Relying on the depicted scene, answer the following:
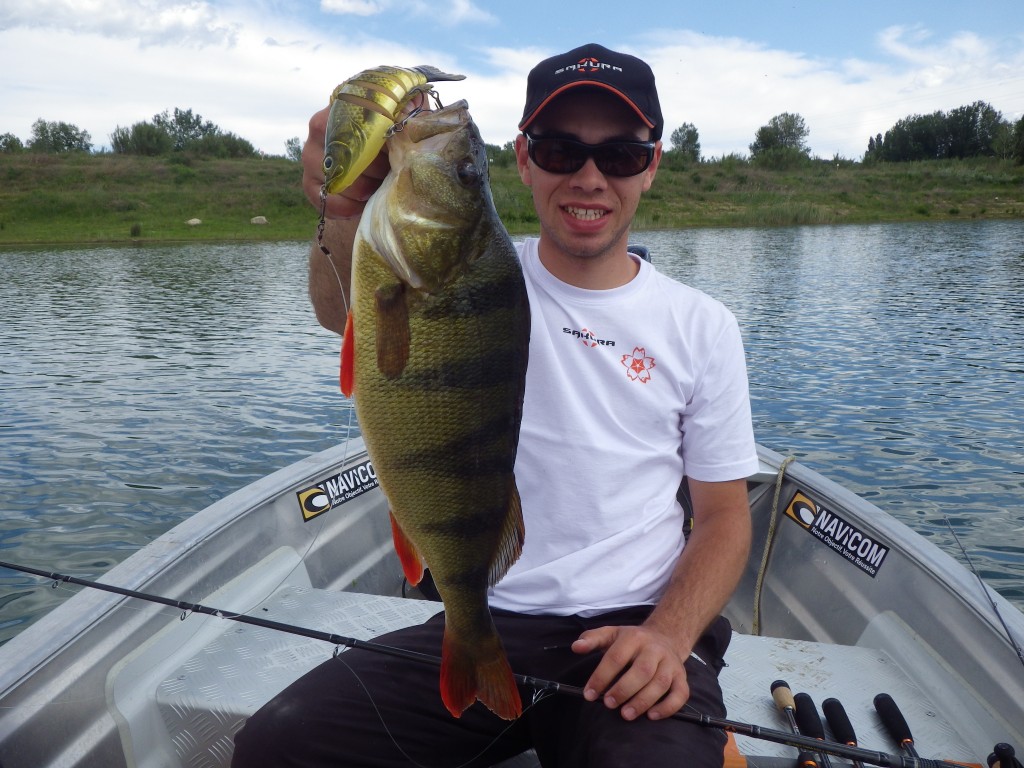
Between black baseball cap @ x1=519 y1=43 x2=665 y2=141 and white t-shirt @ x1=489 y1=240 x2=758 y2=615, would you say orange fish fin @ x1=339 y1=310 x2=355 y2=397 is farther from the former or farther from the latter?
black baseball cap @ x1=519 y1=43 x2=665 y2=141

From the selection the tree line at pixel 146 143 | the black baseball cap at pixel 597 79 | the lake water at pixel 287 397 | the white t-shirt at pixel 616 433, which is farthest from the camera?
the tree line at pixel 146 143

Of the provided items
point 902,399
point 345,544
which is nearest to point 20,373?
point 345,544

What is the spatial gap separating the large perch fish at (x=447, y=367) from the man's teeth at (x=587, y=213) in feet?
2.48

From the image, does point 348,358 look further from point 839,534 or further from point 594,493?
point 839,534

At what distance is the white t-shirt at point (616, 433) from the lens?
7.90 ft

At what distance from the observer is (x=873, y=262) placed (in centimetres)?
2616

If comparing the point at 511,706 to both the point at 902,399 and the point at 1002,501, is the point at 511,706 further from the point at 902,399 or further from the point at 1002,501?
the point at 902,399

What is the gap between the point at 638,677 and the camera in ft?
6.59

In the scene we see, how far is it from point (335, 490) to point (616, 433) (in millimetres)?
2395

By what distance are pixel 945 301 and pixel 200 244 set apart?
31.2m

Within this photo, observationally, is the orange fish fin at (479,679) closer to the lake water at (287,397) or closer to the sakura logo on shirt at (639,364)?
the sakura logo on shirt at (639,364)

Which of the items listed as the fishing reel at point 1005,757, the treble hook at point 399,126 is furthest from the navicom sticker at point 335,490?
the fishing reel at point 1005,757

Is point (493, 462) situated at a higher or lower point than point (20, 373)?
higher

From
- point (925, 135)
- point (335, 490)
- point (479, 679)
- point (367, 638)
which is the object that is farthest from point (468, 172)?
point (925, 135)
